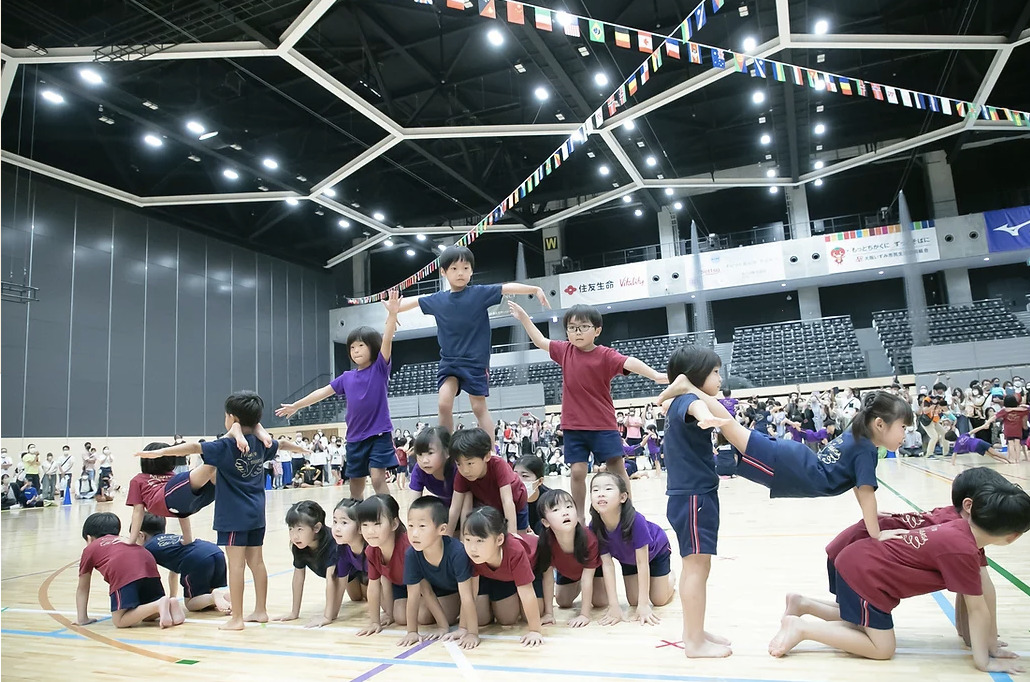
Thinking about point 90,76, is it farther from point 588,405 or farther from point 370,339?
point 588,405

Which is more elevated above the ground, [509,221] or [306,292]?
[509,221]

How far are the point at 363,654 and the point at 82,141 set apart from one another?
19.7 meters

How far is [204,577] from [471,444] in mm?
2449

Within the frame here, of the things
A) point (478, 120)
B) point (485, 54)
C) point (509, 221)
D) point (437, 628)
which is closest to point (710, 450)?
point (437, 628)

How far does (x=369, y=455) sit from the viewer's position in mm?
4590

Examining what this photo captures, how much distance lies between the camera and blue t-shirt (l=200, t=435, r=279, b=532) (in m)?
4.12

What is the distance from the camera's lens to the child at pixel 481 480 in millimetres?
3744

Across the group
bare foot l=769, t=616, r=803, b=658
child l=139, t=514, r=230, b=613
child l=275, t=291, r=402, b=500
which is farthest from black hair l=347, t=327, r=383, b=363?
bare foot l=769, t=616, r=803, b=658

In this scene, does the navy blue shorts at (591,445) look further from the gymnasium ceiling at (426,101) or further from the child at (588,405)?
the gymnasium ceiling at (426,101)

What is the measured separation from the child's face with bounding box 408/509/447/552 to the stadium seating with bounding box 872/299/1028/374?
65.5ft

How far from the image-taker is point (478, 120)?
1798 centimetres

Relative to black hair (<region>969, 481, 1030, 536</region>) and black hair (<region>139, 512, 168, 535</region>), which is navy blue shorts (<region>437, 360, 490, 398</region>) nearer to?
black hair (<region>139, 512, 168, 535</region>)

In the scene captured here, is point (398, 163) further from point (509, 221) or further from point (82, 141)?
point (82, 141)

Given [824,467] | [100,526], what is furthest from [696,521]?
[100,526]
